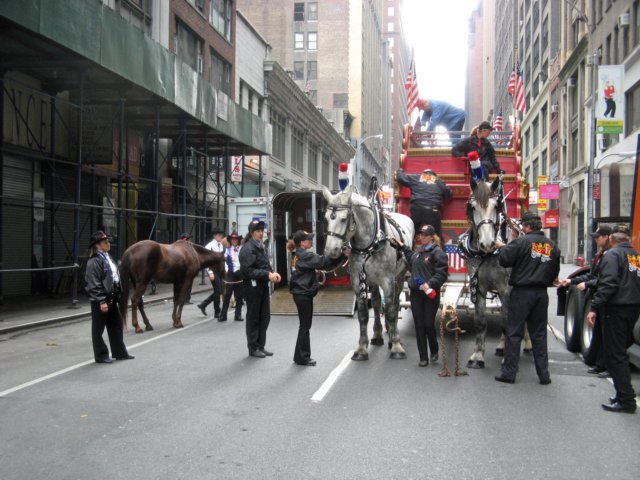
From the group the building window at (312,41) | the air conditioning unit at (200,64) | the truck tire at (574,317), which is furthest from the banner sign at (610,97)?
the building window at (312,41)

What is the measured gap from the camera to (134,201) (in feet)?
78.4

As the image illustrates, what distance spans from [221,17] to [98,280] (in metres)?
24.5

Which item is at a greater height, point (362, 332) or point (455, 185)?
point (455, 185)

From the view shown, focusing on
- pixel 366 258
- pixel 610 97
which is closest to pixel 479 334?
pixel 366 258

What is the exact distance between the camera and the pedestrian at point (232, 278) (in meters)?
13.4

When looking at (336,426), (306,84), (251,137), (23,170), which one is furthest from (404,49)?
(336,426)

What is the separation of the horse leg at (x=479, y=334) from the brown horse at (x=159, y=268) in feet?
20.0

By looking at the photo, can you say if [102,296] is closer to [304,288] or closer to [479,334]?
[304,288]

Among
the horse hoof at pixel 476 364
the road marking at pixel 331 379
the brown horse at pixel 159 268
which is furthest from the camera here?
the brown horse at pixel 159 268

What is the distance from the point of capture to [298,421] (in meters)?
5.86

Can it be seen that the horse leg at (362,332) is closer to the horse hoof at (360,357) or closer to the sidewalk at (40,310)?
the horse hoof at (360,357)

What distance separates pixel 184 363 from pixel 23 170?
1125cm

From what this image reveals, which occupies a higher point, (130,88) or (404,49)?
(404,49)

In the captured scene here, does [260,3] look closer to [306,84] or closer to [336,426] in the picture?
[306,84]
